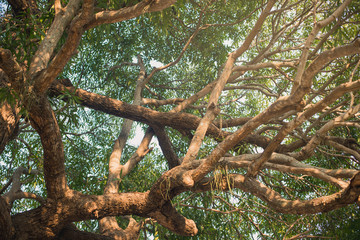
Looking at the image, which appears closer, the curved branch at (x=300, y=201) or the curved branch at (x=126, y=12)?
the curved branch at (x=300, y=201)

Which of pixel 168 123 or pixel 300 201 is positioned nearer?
pixel 300 201

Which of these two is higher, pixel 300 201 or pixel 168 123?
pixel 168 123

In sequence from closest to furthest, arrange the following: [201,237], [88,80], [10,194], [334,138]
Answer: [10,194] < [334,138] < [201,237] < [88,80]

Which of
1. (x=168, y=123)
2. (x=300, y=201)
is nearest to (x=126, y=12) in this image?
(x=168, y=123)

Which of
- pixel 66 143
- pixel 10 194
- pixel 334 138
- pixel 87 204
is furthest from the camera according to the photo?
pixel 66 143

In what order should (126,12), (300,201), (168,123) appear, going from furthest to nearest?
(168,123) < (126,12) < (300,201)

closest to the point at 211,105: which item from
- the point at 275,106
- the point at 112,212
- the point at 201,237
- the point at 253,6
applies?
the point at 275,106

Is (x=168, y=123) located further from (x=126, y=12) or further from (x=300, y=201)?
(x=300, y=201)

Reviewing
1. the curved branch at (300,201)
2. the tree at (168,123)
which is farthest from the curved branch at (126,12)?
the curved branch at (300,201)

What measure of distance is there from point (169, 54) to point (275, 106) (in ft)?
17.3

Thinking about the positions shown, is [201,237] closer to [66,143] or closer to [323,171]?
[323,171]

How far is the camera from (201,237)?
5312 millimetres

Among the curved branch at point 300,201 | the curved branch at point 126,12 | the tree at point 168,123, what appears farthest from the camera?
the curved branch at point 126,12

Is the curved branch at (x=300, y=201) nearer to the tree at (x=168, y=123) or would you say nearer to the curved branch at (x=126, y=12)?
the tree at (x=168, y=123)
